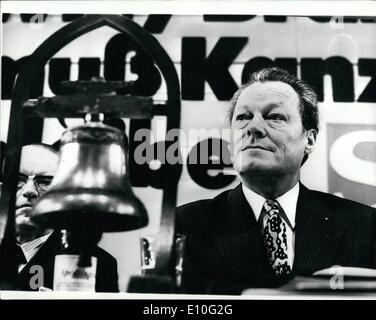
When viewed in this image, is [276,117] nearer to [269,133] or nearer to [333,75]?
[269,133]

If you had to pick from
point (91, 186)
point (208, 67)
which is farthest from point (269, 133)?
point (91, 186)

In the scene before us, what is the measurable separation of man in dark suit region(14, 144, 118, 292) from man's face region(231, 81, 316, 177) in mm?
708

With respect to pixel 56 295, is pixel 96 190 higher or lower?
higher

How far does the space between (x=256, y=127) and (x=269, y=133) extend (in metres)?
0.06

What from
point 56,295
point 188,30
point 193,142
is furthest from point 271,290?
point 188,30

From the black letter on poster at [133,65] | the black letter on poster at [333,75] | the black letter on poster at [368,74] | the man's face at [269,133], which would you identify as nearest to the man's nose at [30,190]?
the black letter on poster at [133,65]

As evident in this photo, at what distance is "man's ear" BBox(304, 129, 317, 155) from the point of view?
2.32m

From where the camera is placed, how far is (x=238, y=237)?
2260 millimetres

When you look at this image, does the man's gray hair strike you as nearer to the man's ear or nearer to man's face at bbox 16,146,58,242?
the man's ear

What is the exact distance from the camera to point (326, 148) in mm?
2332

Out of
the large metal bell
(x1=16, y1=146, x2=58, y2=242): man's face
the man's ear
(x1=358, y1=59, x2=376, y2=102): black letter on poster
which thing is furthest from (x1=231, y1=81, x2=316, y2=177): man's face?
(x1=16, y1=146, x2=58, y2=242): man's face

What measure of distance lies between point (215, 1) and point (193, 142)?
26.5 inches
